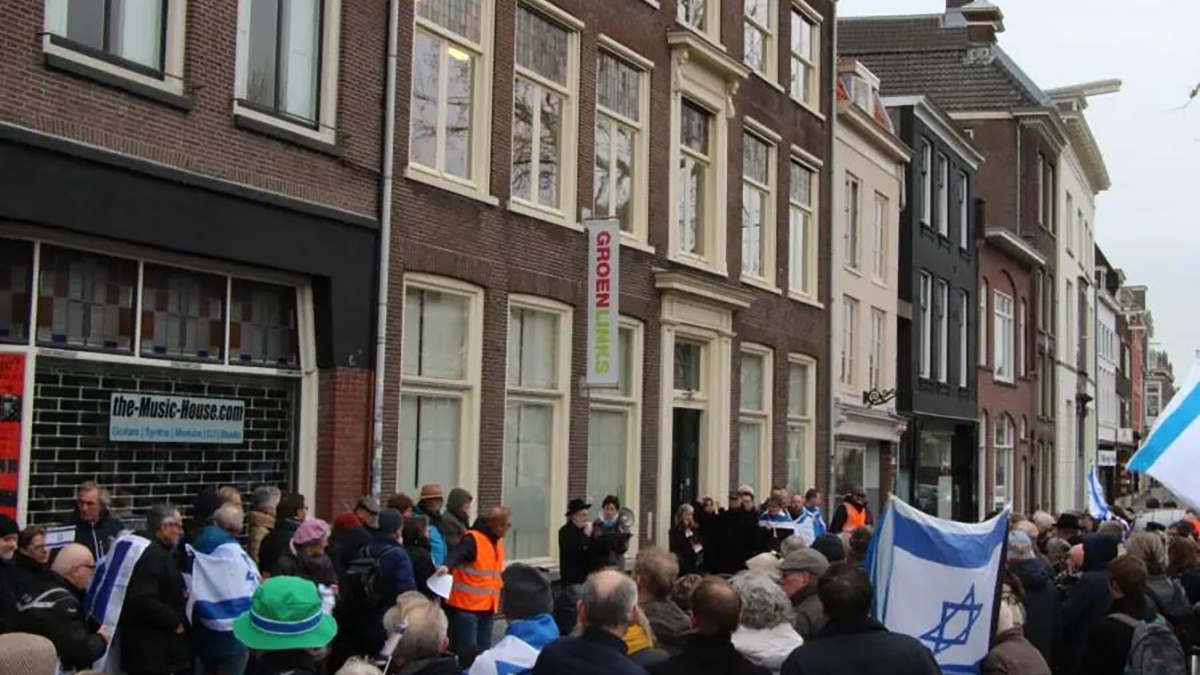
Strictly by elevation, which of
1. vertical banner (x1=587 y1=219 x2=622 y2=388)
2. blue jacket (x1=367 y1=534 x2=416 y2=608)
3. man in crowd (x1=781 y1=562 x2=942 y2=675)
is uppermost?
vertical banner (x1=587 y1=219 x2=622 y2=388)

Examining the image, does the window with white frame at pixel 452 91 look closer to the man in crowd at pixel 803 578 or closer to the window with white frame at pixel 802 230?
the man in crowd at pixel 803 578

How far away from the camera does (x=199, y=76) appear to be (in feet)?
44.0

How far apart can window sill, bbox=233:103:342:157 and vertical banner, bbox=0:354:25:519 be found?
10.6ft

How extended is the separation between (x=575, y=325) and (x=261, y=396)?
5832mm

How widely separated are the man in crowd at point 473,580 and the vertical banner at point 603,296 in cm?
633

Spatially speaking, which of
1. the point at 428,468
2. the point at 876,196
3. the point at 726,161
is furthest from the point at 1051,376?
the point at 428,468

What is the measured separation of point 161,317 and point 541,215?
654 centimetres

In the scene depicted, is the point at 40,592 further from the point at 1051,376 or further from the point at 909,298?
the point at 1051,376

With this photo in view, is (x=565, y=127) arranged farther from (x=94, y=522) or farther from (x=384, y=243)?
(x=94, y=522)

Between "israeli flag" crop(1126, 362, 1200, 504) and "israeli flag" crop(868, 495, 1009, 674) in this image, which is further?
"israeli flag" crop(1126, 362, 1200, 504)

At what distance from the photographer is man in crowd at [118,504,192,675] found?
352 inches

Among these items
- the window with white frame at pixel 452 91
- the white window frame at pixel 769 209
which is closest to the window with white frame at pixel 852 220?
the white window frame at pixel 769 209

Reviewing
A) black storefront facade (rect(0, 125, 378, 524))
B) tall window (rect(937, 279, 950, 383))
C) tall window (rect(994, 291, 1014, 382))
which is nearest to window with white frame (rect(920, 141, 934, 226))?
tall window (rect(937, 279, 950, 383))

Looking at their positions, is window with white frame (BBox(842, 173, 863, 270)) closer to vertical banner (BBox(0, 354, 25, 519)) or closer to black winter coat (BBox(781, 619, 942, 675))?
vertical banner (BBox(0, 354, 25, 519))
